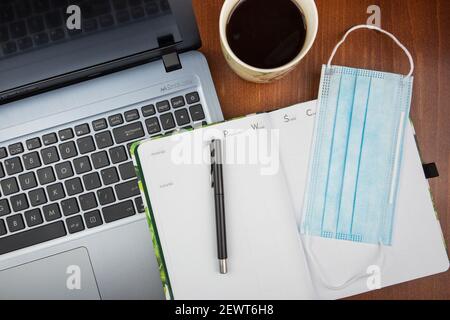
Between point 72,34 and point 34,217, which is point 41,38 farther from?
point 34,217

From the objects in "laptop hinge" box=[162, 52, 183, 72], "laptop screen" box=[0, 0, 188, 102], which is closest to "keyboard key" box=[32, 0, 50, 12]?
"laptop screen" box=[0, 0, 188, 102]

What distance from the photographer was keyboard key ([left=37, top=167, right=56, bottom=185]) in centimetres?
49

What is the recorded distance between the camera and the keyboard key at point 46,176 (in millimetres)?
491

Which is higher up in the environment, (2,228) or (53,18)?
(53,18)

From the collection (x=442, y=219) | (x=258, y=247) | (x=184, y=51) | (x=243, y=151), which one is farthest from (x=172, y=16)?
(x=442, y=219)

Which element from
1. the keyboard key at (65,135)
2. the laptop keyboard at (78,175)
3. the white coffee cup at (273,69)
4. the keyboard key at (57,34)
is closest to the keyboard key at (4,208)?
the laptop keyboard at (78,175)

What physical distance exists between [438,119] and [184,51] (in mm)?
338

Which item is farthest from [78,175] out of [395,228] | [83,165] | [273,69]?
[395,228]

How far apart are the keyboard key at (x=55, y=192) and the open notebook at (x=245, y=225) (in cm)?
10

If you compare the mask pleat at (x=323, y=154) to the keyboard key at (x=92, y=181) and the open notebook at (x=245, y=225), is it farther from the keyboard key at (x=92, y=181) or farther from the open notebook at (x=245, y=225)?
Answer: the keyboard key at (x=92, y=181)

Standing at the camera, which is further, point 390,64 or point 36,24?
point 390,64

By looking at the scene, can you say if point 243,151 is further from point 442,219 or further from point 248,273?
point 442,219

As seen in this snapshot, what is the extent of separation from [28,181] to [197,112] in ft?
0.73

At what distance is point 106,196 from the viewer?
49cm
